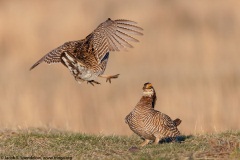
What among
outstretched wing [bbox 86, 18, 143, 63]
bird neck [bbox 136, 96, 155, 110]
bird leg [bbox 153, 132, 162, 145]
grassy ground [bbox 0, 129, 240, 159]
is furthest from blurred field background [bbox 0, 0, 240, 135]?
bird leg [bbox 153, 132, 162, 145]

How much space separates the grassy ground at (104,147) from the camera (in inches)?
300

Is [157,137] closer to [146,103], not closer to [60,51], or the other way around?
[146,103]

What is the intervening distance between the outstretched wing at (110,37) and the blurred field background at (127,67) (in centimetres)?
192

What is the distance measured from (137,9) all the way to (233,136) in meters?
10.9

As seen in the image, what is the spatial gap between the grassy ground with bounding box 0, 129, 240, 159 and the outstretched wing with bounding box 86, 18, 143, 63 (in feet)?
3.96

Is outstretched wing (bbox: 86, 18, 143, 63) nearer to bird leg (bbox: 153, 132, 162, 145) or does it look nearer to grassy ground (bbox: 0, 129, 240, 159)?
grassy ground (bbox: 0, 129, 240, 159)

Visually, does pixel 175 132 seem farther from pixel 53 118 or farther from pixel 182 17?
pixel 182 17

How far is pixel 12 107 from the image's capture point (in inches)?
555

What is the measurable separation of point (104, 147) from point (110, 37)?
179 centimetres

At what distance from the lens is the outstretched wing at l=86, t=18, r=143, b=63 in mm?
9547

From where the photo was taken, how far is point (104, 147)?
8477mm

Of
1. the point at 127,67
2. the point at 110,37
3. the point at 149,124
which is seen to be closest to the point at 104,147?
the point at 149,124

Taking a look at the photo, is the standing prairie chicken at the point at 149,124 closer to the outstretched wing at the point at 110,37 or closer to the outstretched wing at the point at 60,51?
the outstretched wing at the point at 110,37

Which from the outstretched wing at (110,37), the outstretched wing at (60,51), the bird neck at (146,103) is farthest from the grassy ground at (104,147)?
the outstretched wing at (110,37)
